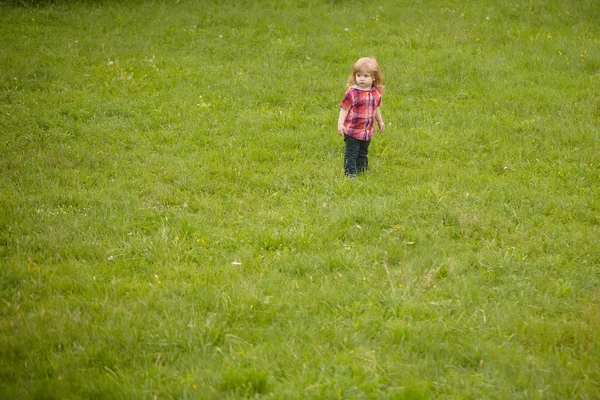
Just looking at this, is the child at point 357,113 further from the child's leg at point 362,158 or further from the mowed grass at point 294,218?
the mowed grass at point 294,218

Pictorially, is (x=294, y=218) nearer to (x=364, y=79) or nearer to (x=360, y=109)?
(x=360, y=109)

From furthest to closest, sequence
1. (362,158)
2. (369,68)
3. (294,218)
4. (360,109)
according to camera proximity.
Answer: (362,158) → (360,109) → (369,68) → (294,218)

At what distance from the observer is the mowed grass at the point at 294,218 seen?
4441 millimetres

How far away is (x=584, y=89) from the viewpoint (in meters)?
10.9

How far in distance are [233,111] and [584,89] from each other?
618 centimetres

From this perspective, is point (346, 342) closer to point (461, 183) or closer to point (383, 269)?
point (383, 269)

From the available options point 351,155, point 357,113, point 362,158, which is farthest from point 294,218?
point 357,113

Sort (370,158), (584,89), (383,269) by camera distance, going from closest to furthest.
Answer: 1. (383,269)
2. (370,158)
3. (584,89)

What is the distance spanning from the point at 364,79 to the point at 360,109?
1.31ft

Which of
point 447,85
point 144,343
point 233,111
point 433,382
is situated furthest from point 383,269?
point 447,85

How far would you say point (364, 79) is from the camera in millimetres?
7945

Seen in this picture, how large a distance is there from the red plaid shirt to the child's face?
9 centimetres

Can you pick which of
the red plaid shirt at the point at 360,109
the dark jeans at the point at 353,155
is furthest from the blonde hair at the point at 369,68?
the dark jeans at the point at 353,155

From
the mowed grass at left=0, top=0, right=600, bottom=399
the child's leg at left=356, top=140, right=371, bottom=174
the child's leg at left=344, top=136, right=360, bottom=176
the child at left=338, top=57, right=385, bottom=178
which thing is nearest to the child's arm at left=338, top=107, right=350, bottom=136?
the child at left=338, top=57, right=385, bottom=178
